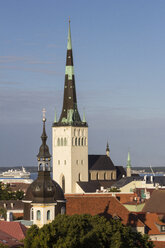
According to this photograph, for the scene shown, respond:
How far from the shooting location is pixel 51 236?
51844mm

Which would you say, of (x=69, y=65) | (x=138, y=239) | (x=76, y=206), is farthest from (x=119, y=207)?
(x=69, y=65)

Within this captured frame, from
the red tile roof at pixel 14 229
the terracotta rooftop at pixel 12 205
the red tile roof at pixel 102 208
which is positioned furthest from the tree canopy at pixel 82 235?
the terracotta rooftop at pixel 12 205

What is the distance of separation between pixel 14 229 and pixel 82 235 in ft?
38.7

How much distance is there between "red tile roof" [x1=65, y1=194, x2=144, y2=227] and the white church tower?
236 ft

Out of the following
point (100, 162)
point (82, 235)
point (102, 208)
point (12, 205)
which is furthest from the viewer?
point (100, 162)

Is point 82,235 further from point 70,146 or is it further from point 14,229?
point 70,146

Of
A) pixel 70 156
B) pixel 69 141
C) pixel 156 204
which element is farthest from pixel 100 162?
pixel 156 204

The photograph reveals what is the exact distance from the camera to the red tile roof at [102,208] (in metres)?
81.3

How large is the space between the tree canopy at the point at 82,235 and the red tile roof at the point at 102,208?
17.3 metres

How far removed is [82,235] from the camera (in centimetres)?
5438

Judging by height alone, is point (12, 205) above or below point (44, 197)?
above

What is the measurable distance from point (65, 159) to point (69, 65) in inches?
697

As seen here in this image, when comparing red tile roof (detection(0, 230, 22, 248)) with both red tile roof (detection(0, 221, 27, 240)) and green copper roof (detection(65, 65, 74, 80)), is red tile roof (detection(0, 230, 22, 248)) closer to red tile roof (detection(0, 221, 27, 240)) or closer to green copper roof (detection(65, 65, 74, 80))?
red tile roof (detection(0, 221, 27, 240))

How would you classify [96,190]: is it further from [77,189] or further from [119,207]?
[119,207]
